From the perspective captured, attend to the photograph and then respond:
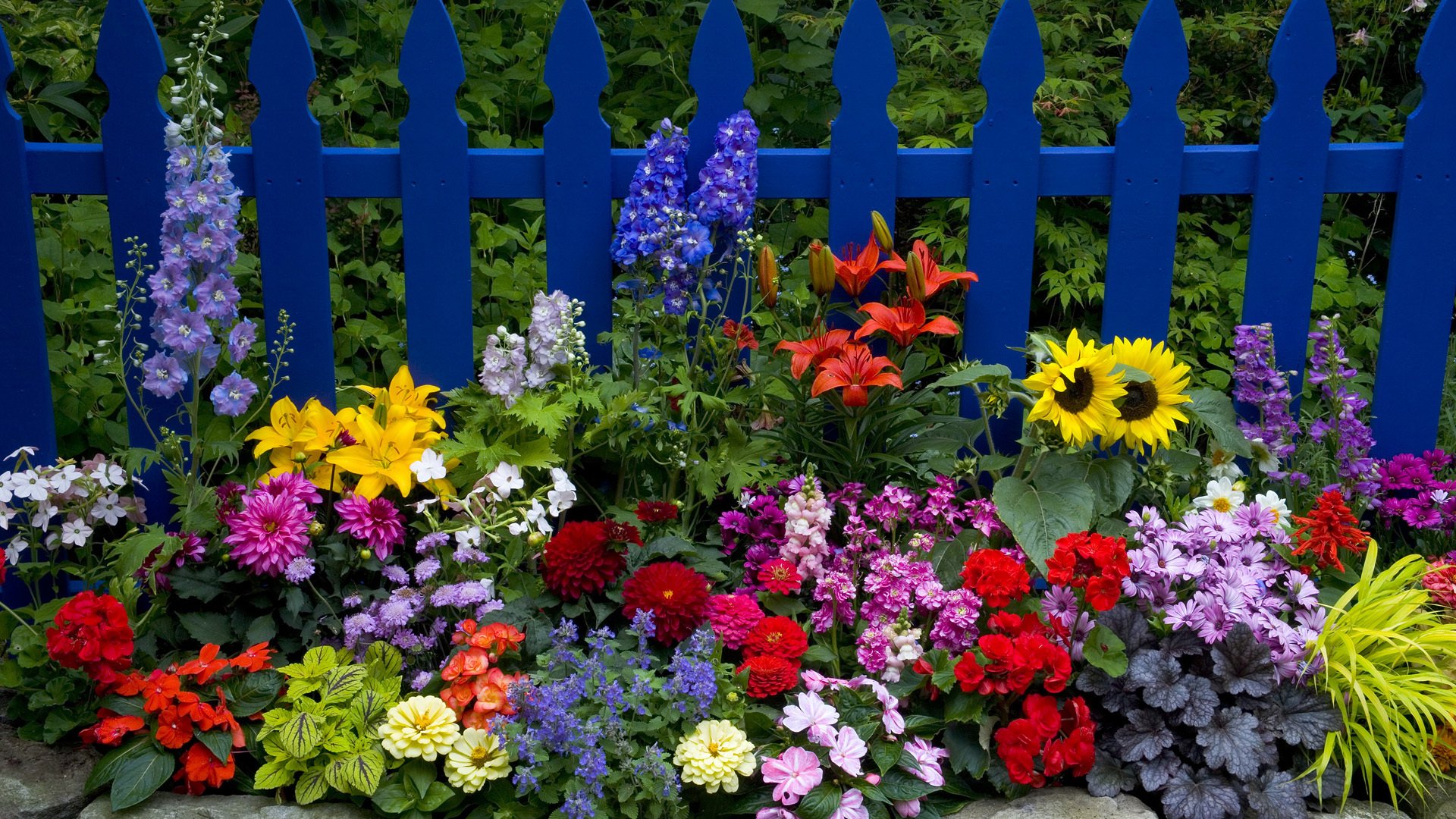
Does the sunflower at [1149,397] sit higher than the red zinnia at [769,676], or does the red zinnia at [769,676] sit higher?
the sunflower at [1149,397]

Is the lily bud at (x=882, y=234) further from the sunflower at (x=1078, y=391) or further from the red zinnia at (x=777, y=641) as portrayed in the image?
the red zinnia at (x=777, y=641)

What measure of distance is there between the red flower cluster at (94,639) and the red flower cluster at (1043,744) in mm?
1735

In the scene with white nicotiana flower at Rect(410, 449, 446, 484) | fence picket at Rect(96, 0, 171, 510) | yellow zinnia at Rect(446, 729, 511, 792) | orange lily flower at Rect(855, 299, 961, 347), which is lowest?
yellow zinnia at Rect(446, 729, 511, 792)

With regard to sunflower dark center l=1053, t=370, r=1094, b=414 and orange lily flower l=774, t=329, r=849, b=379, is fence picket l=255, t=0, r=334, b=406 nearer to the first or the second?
orange lily flower l=774, t=329, r=849, b=379

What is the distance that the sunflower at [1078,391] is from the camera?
273cm

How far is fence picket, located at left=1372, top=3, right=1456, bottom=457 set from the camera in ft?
10.5

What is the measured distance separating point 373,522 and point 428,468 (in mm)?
184

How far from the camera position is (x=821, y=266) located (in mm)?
2982

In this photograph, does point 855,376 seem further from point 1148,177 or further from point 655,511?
point 1148,177

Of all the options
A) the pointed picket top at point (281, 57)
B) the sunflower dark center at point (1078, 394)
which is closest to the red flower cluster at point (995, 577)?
the sunflower dark center at point (1078, 394)

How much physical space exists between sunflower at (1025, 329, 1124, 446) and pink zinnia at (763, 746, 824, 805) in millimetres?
983

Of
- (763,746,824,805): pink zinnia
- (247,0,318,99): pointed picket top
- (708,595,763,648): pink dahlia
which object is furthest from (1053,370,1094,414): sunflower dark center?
(247,0,318,99): pointed picket top

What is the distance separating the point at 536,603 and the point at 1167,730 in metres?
1.31

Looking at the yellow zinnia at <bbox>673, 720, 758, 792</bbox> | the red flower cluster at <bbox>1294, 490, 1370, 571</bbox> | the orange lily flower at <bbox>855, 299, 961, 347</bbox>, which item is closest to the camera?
the yellow zinnia at <bbox>673, 720, 758, 792</bbox>
